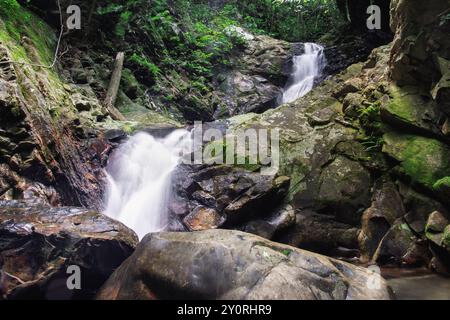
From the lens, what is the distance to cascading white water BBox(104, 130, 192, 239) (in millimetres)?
7570

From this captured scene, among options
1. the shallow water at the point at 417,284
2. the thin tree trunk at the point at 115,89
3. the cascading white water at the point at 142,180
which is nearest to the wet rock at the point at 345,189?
the shallow water at the point at 417,284

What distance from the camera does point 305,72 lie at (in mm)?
15812

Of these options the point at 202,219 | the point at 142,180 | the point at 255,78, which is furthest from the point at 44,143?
the point at 255,78

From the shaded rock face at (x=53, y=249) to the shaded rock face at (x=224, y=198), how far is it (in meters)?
1.98

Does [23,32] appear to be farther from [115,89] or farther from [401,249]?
[401,249]

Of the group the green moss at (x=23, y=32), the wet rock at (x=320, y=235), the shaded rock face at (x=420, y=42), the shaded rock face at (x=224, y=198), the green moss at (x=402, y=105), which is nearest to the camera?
the shaded rock face at (x=420, y=42)

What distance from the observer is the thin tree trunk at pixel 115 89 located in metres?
10.7

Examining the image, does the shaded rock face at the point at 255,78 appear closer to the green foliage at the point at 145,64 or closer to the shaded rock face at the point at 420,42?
the green foliage at the point at 145,64

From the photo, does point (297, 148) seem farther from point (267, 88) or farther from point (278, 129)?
point (267, 88)

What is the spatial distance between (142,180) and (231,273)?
203 inches

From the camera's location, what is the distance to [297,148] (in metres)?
7.95

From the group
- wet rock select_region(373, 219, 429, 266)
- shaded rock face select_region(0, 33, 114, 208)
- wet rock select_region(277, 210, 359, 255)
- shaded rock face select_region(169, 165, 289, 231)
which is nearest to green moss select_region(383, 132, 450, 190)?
wet rock select_region(373, 219, 429, 266)

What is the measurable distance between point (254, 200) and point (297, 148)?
1926 millimetres
